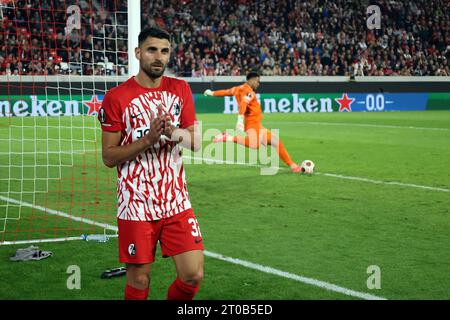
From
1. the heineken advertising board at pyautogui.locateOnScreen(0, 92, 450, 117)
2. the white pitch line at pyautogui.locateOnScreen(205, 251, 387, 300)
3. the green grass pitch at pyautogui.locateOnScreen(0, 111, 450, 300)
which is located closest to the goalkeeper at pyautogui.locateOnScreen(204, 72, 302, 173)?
the green grass pitch at pyautogui.locateOnScreen(0, 111, 450, 300)

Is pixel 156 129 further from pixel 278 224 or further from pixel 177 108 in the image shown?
pixel 278 224

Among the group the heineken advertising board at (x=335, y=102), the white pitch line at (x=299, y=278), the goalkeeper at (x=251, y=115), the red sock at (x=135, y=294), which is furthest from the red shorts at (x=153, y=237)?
the heineken advertising board at (x=335, y=102)

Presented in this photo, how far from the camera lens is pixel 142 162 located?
4770 millimetres

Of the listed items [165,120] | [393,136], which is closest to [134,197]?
[165,120]

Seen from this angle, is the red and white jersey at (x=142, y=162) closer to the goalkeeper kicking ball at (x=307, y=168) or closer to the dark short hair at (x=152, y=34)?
the dark short hair at (x=152, y=34)

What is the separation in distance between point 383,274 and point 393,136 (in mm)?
15292

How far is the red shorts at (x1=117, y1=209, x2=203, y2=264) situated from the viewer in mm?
4719

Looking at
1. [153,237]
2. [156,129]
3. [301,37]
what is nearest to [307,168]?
[153,237]

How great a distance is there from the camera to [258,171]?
14.0m

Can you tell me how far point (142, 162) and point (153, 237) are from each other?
19.5 inches

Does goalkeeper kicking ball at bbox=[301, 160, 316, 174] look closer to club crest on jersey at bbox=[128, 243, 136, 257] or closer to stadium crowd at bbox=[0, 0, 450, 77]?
club crest on jersey at bbox=[128, 243, 136, 257]

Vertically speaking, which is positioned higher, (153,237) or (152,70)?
(152,70)

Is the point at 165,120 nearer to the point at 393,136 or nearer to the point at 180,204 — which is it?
the point at 180,204

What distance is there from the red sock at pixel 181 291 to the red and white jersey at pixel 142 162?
45 cm
